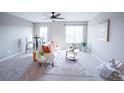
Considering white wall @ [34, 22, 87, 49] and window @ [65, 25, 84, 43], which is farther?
window @ [65, 25, 84, 43]

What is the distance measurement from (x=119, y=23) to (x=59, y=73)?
1796mm

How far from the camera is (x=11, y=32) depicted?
431cm

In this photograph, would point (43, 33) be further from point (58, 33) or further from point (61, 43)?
point (61, 43)

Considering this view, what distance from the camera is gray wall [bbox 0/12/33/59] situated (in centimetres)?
380

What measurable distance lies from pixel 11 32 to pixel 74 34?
311cm

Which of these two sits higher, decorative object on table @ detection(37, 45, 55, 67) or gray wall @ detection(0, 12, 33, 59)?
gray wall @ detection(0, 12, 33, 59)

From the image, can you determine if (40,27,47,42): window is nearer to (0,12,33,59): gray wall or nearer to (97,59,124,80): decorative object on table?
(0,12,33,59): gray wall

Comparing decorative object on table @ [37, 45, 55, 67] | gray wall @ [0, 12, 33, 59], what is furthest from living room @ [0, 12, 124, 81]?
decorative object on table @ [37, 45, 55, 67]

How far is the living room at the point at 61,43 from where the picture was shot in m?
2.66

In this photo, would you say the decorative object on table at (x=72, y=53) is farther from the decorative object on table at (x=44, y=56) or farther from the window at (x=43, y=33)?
the window at (x=43, y=33)

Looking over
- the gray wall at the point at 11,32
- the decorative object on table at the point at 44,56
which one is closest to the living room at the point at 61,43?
the gray wall at the point at 11,32
